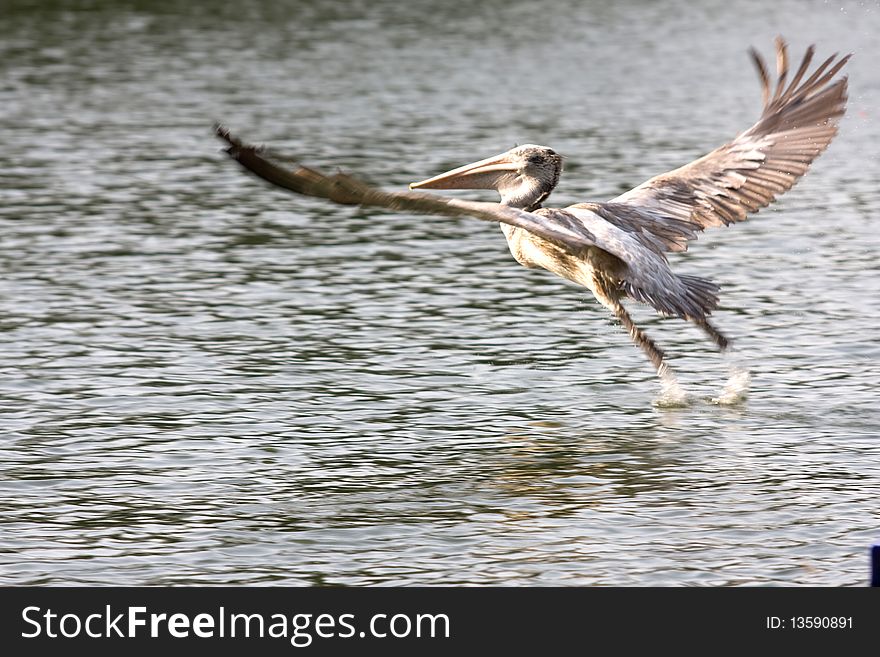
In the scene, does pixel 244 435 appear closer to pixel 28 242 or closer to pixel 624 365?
pixel 624 365

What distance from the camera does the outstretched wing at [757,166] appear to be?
10.1 meters

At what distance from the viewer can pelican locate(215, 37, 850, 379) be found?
9.30 m

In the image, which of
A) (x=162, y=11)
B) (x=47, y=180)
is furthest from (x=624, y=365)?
(x=162, y=11)

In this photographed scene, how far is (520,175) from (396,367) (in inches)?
58.0

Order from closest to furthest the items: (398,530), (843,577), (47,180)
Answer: (843,577) → (398,530) → (47,180)

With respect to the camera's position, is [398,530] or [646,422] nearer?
[398,530]

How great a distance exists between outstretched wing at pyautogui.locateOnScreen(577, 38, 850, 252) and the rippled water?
99 centimetres

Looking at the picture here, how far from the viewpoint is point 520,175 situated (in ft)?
32.2

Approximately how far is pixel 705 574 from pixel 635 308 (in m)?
5.24

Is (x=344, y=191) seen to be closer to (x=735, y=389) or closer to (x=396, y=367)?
(x=396, y=367)

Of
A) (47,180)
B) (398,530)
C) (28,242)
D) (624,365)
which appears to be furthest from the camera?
(47,180)

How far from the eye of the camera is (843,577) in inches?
275

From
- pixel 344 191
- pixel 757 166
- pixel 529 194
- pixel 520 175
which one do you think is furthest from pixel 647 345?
pixel 344 191

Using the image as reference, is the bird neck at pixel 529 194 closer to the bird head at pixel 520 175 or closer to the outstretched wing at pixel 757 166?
the bird head at pixel 520 175
